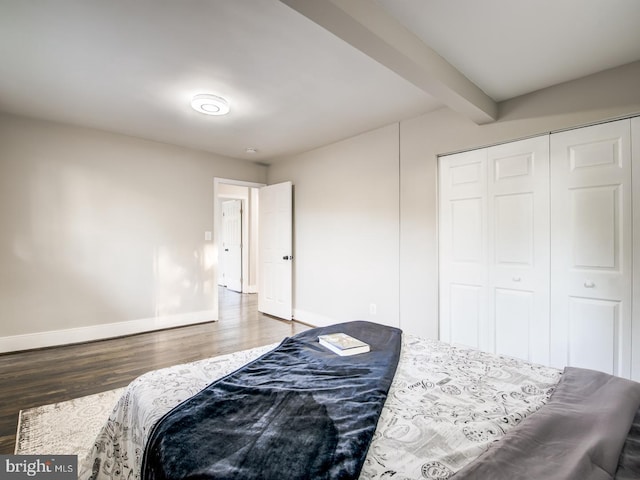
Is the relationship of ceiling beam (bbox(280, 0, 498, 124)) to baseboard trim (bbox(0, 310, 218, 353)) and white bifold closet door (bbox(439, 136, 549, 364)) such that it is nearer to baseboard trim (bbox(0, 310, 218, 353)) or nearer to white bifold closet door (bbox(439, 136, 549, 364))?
white bifold closet door (bbox(439, 136, 549, 364))

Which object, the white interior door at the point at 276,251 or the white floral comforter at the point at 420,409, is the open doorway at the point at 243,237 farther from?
the white floral comforter at the point at 420,409

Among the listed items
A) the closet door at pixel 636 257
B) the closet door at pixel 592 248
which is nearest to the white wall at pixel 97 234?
the closet door at pixel 592 248

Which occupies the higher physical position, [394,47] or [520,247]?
[394,47]

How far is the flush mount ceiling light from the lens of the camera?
2754 mm

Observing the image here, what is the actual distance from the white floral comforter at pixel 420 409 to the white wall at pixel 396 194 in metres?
1.70

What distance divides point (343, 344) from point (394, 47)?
166cm

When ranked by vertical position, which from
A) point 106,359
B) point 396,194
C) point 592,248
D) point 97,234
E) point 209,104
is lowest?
point 106,359

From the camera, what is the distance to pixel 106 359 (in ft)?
10.3

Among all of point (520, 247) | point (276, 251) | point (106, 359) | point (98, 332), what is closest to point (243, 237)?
point (276, 251)

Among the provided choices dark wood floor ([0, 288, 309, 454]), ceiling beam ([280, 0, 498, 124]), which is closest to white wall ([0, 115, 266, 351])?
dark wood floor ([0, 288, 309, 454])

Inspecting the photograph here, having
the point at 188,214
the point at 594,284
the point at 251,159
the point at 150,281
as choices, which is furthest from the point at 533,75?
the point at 150,281

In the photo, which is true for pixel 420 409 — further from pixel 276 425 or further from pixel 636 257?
pixel 636 257

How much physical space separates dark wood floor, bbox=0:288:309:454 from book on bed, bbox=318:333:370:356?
186 centimetres

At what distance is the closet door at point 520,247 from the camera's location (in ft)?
8.23
